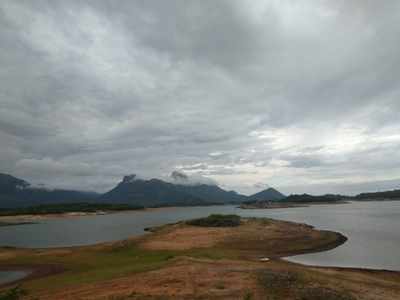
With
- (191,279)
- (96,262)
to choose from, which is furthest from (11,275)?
(191,279)

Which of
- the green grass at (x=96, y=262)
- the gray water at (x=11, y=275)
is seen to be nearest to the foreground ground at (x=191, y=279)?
the green grass at (x=96, y=262)

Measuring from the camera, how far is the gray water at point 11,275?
4547cm

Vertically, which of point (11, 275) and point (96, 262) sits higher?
point (96, 262)

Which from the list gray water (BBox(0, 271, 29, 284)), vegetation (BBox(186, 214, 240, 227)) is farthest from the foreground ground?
vegetation (BBox(186, 214, 240, 227))

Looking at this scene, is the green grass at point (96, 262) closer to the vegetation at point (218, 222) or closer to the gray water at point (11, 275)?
the gray water at point (11, 275)

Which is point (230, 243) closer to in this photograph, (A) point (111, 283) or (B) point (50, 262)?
(B) point (50, 262)

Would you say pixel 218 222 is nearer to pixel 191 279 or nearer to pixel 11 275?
pixel 11 275

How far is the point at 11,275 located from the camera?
48.8 metres

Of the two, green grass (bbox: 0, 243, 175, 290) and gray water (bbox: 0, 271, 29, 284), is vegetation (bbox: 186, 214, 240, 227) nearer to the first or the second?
green grass (bbox: 0, 243, 175, 290)

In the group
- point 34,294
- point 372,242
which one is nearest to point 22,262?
point 34,294

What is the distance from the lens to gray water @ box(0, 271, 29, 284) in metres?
45.5

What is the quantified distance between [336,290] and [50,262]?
44.5 metres

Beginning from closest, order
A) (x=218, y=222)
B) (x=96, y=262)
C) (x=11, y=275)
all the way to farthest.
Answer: (x=11, y=275)
(x=96, y=262)
(x=218, y=222)

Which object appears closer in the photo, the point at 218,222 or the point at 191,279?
the point at 191,279
